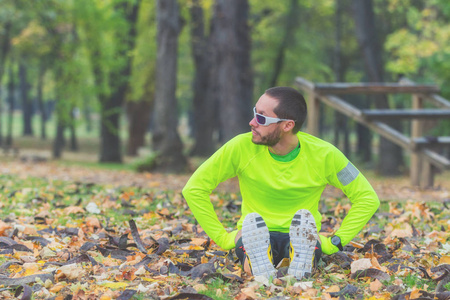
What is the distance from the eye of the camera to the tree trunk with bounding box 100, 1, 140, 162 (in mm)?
21891

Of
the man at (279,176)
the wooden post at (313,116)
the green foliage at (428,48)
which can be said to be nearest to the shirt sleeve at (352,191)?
the man at (279,176)

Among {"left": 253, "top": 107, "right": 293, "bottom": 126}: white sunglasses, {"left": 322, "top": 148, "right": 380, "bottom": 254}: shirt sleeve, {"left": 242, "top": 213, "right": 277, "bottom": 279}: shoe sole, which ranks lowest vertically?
{"left": 242, "top": 213, "right": 277, "bottom": 279}: shoe sole

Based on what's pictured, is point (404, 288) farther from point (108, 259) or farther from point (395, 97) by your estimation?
point (395, 97)

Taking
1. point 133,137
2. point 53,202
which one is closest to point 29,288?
point 53,202

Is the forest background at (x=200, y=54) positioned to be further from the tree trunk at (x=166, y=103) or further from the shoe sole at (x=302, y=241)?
the shoe sole at (x=302, y=241)

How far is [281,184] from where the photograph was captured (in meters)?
3.74

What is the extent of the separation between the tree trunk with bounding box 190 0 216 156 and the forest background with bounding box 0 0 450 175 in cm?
4

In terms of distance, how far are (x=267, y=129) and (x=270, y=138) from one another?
63 millimetres

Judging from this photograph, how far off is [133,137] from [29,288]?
1035 inches

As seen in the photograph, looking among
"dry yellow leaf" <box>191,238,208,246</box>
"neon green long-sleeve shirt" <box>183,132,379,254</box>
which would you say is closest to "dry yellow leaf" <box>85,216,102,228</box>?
"dry yellow leaf" <box>191,238,208,246</box>

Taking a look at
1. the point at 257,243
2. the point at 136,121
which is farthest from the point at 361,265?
the point at 136,121

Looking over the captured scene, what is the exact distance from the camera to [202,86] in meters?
22.3

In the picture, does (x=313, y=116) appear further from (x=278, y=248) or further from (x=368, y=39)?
(x=368, y=39)

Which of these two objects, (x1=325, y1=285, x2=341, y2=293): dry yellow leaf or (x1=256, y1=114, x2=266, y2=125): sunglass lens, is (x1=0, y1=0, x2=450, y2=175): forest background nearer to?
(x1=256, y1=114, x2=266, y2=125): sunglass lens
